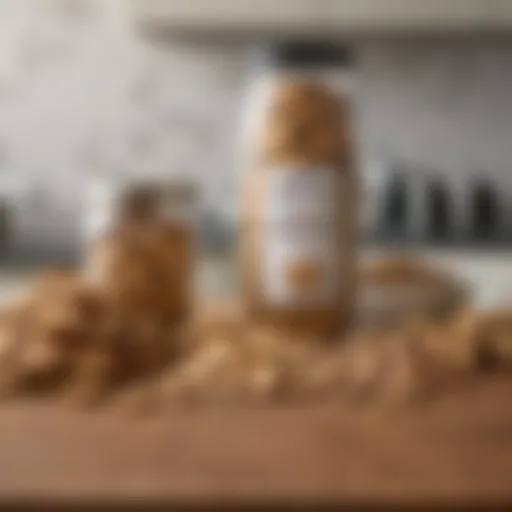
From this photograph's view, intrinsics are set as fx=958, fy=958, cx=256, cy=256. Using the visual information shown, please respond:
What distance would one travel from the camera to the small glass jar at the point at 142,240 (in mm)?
605

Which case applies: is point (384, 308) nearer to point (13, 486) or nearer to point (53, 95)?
point (13, 486)

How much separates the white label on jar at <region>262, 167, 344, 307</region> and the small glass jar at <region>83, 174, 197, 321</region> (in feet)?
0.18

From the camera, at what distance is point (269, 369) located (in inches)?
21.0

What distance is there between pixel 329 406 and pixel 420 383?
0.18 feet

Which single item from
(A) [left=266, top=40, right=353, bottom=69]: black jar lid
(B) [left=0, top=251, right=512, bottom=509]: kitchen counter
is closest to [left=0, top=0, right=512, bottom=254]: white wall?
(A) [left=266, top=40, right=353, bottom=69]: black jar lid

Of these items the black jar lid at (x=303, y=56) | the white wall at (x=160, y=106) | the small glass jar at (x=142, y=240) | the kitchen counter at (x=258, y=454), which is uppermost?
the white wall at (x=160, y=106)

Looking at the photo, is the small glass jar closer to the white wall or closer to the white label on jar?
the white label on jar

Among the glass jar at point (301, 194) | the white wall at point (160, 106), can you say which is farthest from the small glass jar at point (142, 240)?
the white wall at point (160, 106)

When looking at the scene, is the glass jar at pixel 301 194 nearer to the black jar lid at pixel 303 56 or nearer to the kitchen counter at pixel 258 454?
the black jar lid at pixel 303 56

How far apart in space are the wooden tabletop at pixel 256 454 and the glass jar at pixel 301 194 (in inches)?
5.2

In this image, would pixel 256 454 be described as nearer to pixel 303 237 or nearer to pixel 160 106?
pixel 303 237

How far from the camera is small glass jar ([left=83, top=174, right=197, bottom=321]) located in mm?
605

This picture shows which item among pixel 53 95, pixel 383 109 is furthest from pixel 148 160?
pixel 383 109

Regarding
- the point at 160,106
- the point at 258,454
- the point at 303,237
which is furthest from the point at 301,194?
the point at 160,106
